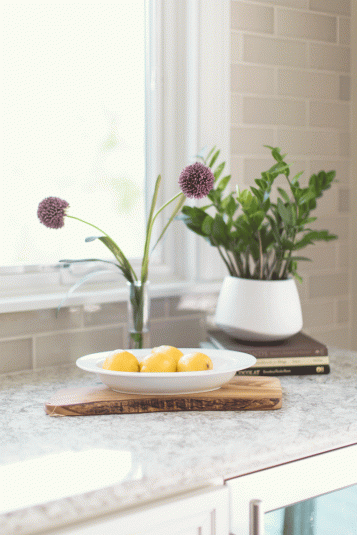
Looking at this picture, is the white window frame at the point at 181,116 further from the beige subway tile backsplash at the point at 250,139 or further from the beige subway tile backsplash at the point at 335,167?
the beige subway tile backsplash at the point at 335,167

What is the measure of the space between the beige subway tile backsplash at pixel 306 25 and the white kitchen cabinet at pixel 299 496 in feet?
4.16

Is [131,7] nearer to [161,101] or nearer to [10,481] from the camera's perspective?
[161,101]

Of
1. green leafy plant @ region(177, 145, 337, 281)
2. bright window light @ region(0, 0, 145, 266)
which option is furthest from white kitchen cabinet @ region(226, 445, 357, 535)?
bright window light @ region(0, 0, 145, 266)

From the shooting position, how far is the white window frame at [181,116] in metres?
1.54

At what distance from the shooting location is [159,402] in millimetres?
1038

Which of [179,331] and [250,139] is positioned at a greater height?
[250,139]

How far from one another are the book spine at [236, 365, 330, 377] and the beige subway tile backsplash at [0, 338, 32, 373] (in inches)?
20.0

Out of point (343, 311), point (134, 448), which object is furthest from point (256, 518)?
point (343, 311)

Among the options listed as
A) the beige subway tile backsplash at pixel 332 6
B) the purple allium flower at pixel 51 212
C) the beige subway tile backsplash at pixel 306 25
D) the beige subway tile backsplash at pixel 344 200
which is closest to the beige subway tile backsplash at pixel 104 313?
the purple allium flower at pixel 51 212

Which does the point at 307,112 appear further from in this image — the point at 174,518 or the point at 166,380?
the point at 174,518

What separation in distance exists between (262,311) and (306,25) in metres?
0.97

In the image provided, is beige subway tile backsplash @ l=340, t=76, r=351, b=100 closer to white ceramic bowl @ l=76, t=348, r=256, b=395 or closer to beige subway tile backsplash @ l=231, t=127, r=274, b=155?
beige subway tile backsplash @ l=231, t=127, r=274, b=155

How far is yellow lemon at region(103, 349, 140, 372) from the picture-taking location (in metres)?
1.09

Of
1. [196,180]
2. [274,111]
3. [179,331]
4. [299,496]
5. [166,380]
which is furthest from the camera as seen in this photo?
[274,111]
